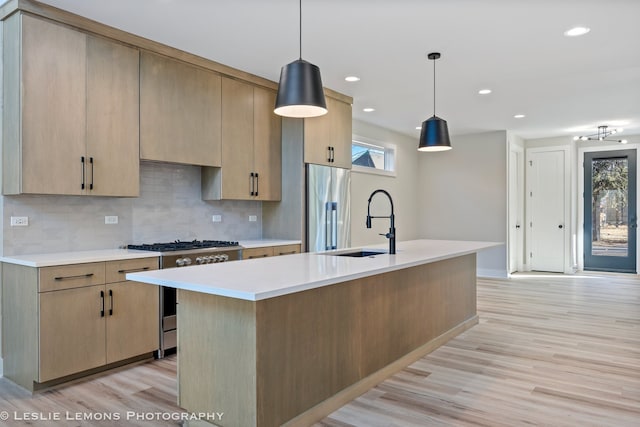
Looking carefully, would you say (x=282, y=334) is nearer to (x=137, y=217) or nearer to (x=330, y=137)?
(x=137, y=217)

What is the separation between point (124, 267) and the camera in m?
3.35

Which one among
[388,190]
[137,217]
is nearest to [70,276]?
[137,217]

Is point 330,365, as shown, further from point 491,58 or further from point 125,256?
point 491,58

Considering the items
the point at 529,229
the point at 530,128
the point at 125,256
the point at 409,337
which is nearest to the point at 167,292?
the point at 125,256

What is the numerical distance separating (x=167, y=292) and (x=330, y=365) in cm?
169

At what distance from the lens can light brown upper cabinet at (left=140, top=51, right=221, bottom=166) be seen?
377cm

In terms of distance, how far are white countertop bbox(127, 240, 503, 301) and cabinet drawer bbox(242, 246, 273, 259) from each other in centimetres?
127

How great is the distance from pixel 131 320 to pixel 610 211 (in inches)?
338

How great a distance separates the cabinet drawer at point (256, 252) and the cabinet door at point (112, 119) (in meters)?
1.13

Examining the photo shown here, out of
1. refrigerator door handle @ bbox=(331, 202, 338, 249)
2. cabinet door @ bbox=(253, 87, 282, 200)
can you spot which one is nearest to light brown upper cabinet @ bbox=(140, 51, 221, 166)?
cabinet door @ bbox=(253, 87, 282, 200)

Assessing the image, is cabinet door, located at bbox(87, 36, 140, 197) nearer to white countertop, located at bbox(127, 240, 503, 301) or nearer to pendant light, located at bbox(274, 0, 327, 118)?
white countertop, located at bbox(127, 240, 503, 301)

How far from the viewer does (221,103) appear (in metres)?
4.37

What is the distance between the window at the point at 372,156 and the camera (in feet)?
22.8

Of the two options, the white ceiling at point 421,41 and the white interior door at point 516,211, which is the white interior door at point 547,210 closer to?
the white interior door at point 516,211
